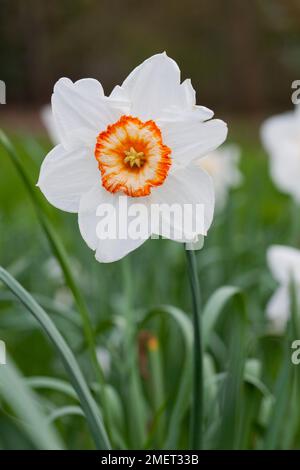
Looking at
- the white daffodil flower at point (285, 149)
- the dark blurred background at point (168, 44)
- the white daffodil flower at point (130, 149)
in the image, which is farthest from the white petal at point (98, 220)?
the dark blurred background at point (168, 44)

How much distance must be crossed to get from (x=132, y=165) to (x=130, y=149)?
13mm

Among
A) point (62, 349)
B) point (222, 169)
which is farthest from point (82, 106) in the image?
point (222, 169)

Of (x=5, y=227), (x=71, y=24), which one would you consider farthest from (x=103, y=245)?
(x=71, y=24)

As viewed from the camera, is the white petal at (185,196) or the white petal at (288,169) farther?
the white petal at (288,169)

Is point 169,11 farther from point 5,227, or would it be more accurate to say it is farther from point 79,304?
point 79,304

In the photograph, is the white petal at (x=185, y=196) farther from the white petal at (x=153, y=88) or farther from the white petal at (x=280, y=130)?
the white petal at (x=280, y=130)

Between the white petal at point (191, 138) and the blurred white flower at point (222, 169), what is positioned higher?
the white petal at point (191, 138)

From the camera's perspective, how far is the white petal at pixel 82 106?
596 mm

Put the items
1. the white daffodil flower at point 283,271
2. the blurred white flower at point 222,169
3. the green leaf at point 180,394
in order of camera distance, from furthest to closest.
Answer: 1. the blurred white flower at point 222,169
2. the white daffodil flower at point 283,271
3. the green leaf at point 180,394

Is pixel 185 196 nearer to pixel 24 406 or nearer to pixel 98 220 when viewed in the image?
pixel 98 220

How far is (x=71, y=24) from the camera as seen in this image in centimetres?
1441

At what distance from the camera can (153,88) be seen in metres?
0.59

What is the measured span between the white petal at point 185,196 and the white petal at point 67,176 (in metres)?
0.05

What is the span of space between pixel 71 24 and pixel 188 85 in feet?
47.2
